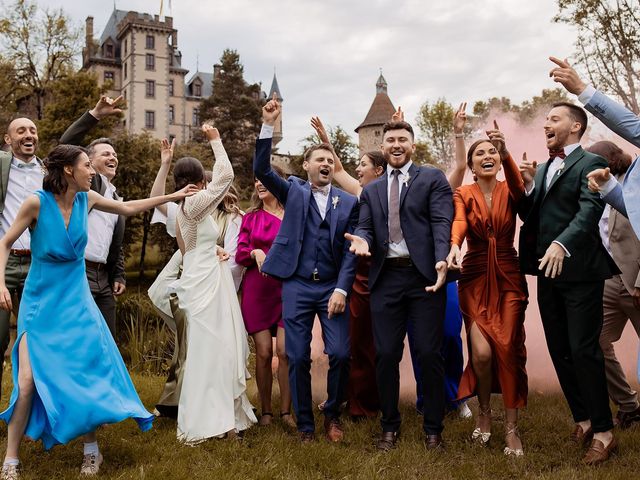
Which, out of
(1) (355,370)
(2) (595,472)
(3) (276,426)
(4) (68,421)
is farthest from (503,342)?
(4) (68,421)

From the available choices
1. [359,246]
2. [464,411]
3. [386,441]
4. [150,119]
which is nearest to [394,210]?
[359,246]

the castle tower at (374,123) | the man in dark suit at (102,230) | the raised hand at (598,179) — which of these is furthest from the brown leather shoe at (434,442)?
the castle tower at (374,123)

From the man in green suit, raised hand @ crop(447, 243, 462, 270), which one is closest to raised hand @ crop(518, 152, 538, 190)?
the man in green suit

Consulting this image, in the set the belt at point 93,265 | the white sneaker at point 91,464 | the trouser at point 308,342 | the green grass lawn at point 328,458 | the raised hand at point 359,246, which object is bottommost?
the green grass lawn at point 328,458

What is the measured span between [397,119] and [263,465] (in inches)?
140

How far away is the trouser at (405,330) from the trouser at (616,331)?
179 cm

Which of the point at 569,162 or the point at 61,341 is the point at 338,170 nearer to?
the point at 569,162

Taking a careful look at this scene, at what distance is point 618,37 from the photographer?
20891 millimetres

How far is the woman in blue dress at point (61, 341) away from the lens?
4.89m

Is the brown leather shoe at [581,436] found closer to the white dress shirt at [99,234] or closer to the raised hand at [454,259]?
the raised hand at [454,259]

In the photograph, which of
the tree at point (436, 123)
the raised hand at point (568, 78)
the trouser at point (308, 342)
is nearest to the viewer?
the raised hand at point (568, 78)

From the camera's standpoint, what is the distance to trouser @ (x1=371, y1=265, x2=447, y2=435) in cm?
570

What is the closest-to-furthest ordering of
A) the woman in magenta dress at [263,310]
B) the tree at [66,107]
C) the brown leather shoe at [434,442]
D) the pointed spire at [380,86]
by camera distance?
the brown leather shoe at [434,442] < the woman in magenta dress at [263,310] < the tree at [66,107] < the pointed spire at [380,86]

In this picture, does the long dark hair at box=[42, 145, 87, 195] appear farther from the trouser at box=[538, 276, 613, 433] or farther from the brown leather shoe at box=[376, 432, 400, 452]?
the trouser at box=[538, 276, 613, 433]
